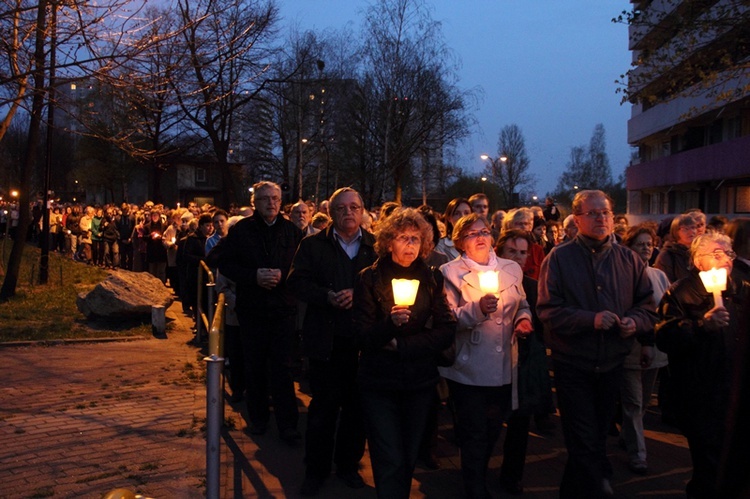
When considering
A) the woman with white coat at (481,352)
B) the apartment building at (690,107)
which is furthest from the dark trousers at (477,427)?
the apartment building at (690,107)

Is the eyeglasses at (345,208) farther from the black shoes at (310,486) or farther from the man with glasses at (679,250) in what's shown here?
the man with glasses at (679,250)

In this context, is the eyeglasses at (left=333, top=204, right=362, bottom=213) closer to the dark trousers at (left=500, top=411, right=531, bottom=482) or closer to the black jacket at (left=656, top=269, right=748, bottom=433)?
the dark trousers at (left=500, top=411, right=531, bottom=482)

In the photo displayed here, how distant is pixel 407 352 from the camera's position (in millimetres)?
4602

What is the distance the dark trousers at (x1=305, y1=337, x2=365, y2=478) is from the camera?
5418 mm

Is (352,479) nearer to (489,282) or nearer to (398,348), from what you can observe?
(398,348)

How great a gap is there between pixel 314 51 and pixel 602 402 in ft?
128

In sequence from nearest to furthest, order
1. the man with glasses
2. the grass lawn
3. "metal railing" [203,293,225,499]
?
"metal railing" [203,293,225,499], the man with glasses, the grass lawn

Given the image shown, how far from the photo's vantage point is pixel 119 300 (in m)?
12.2

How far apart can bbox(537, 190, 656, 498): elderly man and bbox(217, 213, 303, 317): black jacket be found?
2.53m

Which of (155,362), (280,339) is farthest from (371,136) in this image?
(280,339)

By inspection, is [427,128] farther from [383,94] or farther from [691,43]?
[691,43]

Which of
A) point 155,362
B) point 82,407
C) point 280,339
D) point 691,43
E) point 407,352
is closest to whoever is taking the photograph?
point 407,352

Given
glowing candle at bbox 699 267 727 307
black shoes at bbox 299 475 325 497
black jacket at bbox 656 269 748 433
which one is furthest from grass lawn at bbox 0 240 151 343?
glowing candle at bbox 699 267 727 307

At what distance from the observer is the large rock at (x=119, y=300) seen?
12.3 meters
